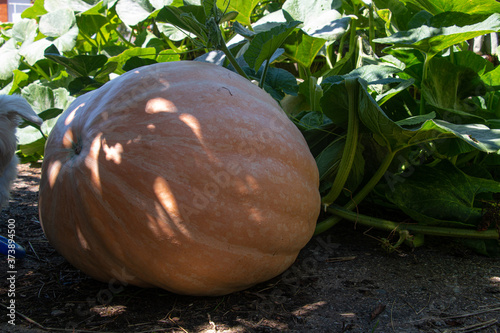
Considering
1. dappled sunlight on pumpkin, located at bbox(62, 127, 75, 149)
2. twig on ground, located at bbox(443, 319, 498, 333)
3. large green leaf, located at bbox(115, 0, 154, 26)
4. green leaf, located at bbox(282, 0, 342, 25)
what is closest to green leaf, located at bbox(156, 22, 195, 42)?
large green leaf, located at bbox(115, 0, 154, 26)

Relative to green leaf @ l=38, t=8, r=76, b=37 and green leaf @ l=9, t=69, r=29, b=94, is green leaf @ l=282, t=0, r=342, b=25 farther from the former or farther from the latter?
green leaf @ l=9, t=69, r=29, b=94

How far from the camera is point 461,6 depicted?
75.2 inches

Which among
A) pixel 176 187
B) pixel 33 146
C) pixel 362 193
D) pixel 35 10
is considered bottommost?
pixel 33 146

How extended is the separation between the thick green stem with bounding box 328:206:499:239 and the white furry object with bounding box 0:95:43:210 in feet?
4.24

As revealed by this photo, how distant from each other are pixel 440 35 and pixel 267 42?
0.65 metres

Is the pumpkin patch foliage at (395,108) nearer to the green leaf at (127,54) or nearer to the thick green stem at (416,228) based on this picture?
the thick green stem at (416,228)

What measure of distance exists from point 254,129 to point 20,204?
1681 millimetres

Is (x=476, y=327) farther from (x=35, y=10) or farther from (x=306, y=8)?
(x=35, y=10)

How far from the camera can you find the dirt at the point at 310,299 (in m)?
1.36

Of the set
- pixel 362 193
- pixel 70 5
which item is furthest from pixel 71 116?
pixel 70 5

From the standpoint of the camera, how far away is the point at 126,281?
1499mm

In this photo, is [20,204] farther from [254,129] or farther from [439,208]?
[439,208]

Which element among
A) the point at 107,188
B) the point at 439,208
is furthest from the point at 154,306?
the point at 439,208

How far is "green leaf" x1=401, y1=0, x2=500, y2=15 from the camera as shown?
1852mm
